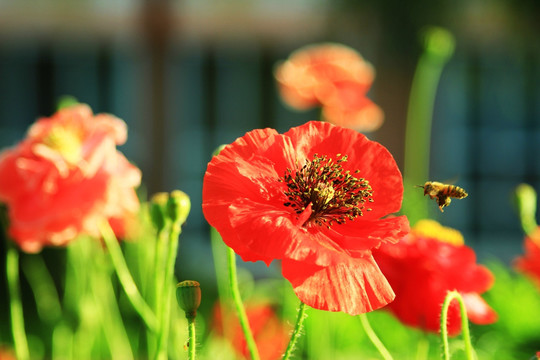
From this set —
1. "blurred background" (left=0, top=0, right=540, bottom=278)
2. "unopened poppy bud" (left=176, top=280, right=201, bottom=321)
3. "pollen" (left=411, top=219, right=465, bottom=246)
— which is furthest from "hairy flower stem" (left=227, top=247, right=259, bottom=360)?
"blurred background" (left=0, top=0, right=540, bottom=278)

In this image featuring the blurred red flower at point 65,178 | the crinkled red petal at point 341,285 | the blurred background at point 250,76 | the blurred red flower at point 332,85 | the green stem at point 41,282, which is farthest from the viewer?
the blurred background at point 250,76

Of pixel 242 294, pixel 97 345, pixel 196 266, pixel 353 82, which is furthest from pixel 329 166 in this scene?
pixel 196 266

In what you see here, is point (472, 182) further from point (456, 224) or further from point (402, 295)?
point (402, 295)

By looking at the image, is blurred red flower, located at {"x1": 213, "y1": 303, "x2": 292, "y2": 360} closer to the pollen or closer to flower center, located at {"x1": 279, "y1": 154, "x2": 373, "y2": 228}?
the pollen

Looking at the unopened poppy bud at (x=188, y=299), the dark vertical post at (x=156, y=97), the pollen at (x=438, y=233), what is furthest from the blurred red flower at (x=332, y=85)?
the dark vertical post at (x=156, y=97)

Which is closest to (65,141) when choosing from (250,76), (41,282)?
(41,282)

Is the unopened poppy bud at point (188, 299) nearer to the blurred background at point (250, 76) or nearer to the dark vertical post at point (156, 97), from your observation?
the blurred background at point (250, 76)
